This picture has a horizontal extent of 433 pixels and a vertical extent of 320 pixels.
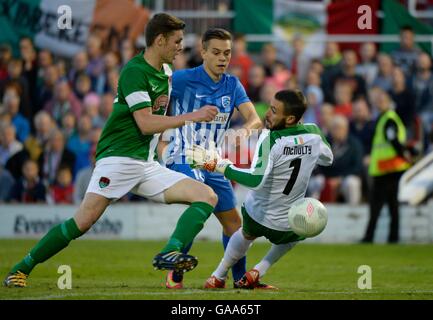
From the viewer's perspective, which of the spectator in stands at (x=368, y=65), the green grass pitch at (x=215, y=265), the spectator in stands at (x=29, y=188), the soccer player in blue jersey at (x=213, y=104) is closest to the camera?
the green grass pitch at (x=215, y=265)

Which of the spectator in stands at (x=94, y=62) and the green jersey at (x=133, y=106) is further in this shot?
the spectator in stands at (x=94, y=62)

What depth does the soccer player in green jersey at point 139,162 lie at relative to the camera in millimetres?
9164

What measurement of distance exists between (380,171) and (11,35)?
24.3 ft

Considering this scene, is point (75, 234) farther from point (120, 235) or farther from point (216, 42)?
point (120, 235)

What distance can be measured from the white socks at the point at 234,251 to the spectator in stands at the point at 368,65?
32.1ft

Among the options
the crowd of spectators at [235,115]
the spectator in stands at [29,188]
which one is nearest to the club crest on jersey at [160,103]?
the crowd of spectators at [235,115]

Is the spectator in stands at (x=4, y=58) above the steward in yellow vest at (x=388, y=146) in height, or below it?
above

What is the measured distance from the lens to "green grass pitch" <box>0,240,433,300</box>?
918 centimetres

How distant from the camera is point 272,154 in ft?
31.3

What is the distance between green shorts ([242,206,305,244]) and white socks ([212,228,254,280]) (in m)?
0.12

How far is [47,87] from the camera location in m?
19.3

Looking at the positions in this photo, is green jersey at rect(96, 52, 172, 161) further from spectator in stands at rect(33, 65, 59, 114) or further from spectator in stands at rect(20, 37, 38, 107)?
spectator in stands at rect(20, 37, 38, 107)

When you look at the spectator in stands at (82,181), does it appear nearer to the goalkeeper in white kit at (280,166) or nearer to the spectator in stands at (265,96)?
the spectator in stands at (265,96)

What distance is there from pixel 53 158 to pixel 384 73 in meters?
6.17
